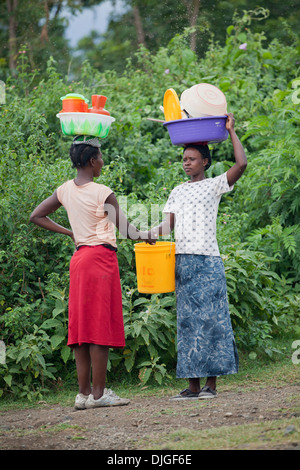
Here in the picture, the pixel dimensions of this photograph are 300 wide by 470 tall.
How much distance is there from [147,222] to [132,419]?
1810 mm

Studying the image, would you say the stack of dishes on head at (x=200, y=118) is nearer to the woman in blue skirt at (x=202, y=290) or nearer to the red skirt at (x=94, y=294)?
the woman in blue skirt at (x=202, y=290)

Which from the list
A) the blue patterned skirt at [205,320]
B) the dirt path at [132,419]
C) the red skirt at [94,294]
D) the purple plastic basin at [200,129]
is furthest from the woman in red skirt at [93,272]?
the purple plastic basin at [200,129]

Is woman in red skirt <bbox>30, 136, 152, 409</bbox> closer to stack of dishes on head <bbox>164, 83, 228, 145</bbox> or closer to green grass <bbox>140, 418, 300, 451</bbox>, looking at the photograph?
stack of dishes on head <bbox>164, 83, 228, 145</bbox>

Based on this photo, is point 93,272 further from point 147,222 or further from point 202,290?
point 147,222

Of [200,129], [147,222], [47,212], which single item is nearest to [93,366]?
[47,212]

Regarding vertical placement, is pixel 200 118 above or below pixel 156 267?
above

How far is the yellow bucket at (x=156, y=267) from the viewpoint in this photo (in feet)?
13.1

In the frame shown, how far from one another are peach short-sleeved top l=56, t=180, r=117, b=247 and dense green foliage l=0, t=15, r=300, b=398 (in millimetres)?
825

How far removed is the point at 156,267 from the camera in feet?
13.1

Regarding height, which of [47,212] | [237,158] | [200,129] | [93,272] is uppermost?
[200,129]

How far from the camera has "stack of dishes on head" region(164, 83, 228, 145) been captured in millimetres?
3961

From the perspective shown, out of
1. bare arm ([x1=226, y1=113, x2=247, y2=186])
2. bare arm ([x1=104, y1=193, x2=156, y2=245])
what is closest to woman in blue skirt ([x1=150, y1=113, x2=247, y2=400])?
bare arm ([x1=226, y1=113, x2=247, y2=186])

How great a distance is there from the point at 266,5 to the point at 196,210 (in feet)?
33.2

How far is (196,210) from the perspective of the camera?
13.2 feet
